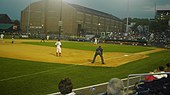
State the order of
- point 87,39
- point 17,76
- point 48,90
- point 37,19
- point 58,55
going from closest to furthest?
point 48,90 < point 17,76 < point 58,55 < point 87,39 < point 37,19

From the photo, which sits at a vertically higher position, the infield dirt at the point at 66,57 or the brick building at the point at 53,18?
the brick building at the point at 53,18

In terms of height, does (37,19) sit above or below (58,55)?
above

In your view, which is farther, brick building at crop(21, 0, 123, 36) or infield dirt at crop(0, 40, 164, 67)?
brick building at crop(21, 0, 123, 36)

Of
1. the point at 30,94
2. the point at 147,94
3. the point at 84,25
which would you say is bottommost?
the point at 30,94

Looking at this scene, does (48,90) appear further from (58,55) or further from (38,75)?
(58,55)

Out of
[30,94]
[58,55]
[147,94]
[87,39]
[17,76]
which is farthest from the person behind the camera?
[87,39]

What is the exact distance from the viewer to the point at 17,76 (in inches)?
565

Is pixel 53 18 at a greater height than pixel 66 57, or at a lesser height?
greater

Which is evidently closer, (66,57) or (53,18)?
(66,57)

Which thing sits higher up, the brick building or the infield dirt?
the brick building

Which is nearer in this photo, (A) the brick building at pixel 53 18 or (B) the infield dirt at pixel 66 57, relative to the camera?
(B) the infield dirt at pixel 66 57

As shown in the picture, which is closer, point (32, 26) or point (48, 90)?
point (48, 90)

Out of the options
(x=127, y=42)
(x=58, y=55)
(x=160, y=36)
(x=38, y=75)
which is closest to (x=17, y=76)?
(x=38, y=75)

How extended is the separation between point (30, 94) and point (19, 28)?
88.8 m
